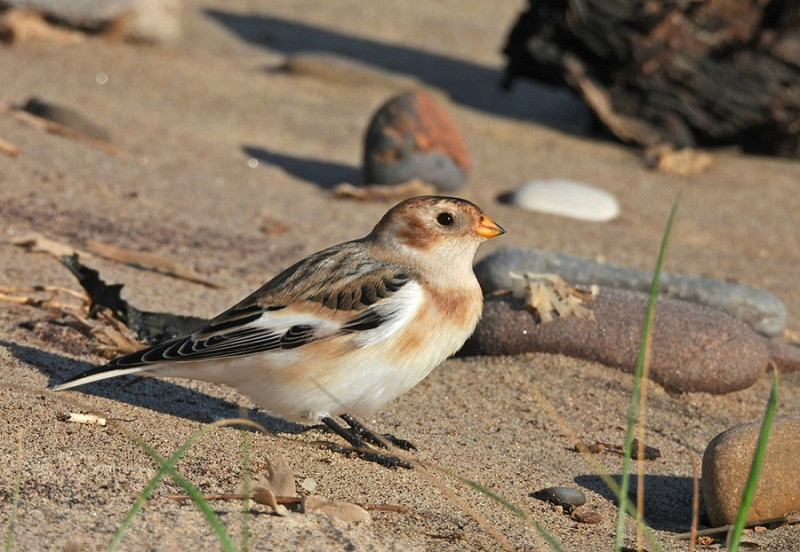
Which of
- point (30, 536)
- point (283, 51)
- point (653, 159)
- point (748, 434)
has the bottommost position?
point (283, 51)

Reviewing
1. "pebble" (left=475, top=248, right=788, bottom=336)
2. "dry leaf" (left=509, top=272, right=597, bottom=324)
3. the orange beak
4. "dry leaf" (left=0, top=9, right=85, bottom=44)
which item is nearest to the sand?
"dry leaf" (left=0, top=9, right=85, bottom=44)

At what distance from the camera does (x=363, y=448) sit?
12.3 ft

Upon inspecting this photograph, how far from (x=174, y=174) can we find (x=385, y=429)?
3793 millimetres

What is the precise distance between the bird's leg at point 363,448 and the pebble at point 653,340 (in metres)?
1.25

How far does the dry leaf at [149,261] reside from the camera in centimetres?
555

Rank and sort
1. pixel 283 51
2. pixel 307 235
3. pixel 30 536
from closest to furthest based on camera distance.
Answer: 1. pixel 30 536
2. pixel 307 235
3. pixel 283 51

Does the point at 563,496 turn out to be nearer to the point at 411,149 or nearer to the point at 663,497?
the point at 663,497

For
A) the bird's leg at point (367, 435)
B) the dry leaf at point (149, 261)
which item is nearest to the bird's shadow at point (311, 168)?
the dry leaf at point (149, 261)

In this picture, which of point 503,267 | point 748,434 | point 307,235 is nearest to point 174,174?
point 307,235

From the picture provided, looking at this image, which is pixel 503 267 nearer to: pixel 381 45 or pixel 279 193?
pixel 279 193

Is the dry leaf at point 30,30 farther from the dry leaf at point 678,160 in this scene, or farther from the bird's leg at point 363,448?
the bird's leg at point 363,448

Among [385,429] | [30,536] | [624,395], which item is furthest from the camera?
[624,395]

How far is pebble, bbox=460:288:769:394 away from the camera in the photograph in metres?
4.91

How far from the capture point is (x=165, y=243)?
6086mm
